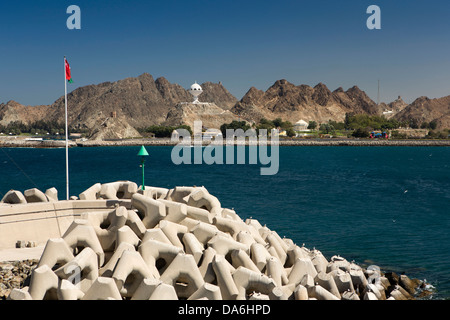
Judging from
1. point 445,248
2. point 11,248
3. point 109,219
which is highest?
point 109,219

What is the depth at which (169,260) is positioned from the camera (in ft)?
42.1

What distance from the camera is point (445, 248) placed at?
2700cm

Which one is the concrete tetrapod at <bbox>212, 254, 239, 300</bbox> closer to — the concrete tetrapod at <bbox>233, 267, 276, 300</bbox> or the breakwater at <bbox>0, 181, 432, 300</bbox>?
the breakwater at <bbox>0, 181, 432, 300</bbox>

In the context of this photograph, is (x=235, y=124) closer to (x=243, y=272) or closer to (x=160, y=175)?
(x=160, y=175)

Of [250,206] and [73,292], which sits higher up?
[73,292]

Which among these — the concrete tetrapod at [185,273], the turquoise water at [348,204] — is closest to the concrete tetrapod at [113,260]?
the concrete tetrapod at [185,273]

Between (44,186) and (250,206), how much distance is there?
2907 centimetres

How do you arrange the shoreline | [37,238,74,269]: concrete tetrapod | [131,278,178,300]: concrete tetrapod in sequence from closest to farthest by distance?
[131,278,178,300]: concrete tetrapod, [37,238,74,269]: concrete tetrapod, the shoreline

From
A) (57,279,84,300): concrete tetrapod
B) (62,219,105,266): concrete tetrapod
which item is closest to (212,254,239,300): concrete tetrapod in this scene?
(62,219,105,266): concrete tetrapod

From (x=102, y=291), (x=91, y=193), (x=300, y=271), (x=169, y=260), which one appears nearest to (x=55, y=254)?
(x=102, y=291)

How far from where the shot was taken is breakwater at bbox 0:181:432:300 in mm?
11008

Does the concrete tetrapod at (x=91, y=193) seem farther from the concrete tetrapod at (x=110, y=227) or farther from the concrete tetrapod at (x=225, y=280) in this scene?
the concrete tetrapod at (x=225, y=280)
